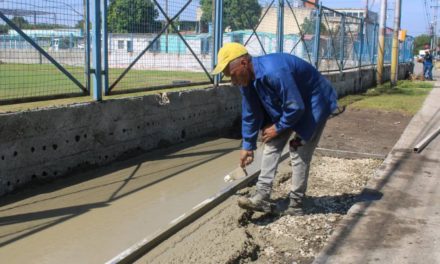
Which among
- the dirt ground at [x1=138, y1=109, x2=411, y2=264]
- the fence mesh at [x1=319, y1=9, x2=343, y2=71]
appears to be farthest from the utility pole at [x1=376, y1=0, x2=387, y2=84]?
the dirt ground at [x1=138, y1=109, x2=411, y2=264]

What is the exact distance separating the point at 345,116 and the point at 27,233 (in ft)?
29.6

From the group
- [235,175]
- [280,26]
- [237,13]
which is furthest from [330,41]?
[235,175]

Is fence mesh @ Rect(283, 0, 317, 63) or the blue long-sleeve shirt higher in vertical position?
fence mesh @ Rect(283, 0, 317, 63)

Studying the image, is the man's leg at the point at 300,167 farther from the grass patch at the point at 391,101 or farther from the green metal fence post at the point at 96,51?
the grass patch at the point at 391,101

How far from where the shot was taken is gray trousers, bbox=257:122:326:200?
15.0 ft

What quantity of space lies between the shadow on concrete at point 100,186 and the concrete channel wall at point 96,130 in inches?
5.2

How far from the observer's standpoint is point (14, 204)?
4.88 meters

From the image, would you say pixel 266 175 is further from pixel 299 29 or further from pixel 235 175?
pixel 299 29

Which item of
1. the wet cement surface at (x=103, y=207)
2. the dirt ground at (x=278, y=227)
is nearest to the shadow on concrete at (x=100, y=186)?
the wet cement surface at (x=103, y=207)

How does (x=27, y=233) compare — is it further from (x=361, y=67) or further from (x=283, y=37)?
(x=361, y=67)

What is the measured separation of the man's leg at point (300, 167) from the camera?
15.2ft

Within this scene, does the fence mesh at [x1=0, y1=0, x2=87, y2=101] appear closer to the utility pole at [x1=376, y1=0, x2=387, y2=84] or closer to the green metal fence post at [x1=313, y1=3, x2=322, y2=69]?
the green metal fence post at [x1=313, y1=3, x2=322, y2=69]

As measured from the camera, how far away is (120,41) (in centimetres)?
731

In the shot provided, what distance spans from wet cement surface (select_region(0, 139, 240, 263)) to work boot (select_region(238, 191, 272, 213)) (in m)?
0.62
